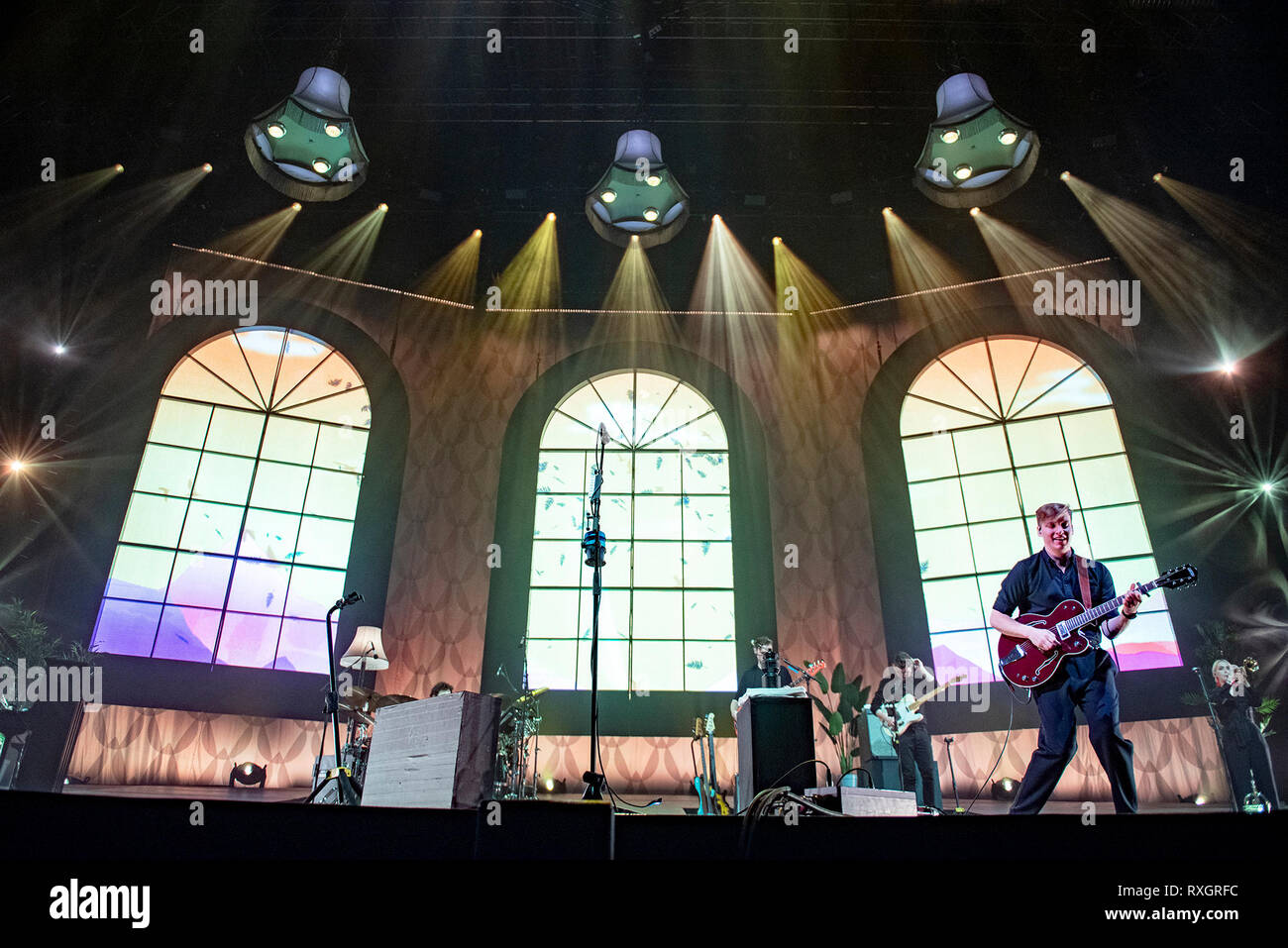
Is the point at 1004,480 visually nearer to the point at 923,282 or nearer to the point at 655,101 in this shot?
the point at 923,282

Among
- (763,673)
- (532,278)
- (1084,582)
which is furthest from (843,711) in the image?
(532,278)

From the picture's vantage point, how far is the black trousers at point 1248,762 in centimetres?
575

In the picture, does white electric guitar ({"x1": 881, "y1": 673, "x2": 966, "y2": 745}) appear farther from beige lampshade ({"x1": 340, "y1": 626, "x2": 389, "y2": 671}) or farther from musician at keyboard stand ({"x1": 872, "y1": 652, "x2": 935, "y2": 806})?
beige lampshade ({"x1": 340, "y1": 626, "x2": 389, "y2": 671})

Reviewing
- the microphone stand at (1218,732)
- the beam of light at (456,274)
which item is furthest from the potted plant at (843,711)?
the beam of light at (456,274)

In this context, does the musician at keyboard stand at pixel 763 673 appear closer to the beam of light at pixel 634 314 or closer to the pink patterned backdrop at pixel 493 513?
the pink patterned backdrop at pixel 493 513

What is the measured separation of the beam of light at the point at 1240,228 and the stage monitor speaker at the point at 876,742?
5842mm

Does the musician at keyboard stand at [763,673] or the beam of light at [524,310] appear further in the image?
the beam of light at [524,310]

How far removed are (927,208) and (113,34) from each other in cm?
801

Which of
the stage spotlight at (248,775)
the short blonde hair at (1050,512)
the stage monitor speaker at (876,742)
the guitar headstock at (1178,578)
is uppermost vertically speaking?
the short blonde hair at (1050,512)

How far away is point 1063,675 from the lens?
10.4 feet

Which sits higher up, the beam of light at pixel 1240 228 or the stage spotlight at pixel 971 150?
the stage spotlight at pixel 971 150

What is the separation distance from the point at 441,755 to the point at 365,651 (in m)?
4.99

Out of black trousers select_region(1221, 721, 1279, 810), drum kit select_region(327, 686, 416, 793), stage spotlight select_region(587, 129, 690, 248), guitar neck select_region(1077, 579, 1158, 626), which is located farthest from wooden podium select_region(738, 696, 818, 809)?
stage spotlight select_region(587, 129, 690, 248)

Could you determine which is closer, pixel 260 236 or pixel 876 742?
pixel 876 742
